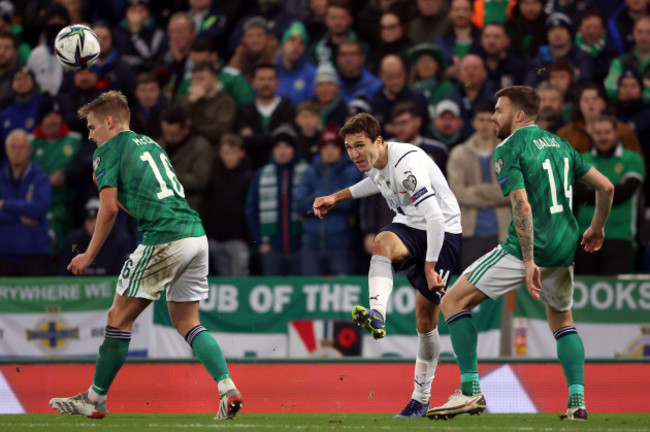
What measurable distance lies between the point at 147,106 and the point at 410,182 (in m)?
7.80

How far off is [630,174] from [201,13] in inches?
280

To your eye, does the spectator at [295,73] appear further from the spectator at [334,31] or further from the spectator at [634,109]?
the spectator at [634,109]

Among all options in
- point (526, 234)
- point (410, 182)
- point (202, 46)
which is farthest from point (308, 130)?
point (526, 234)

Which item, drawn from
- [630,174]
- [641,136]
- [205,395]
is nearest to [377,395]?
[205,395]

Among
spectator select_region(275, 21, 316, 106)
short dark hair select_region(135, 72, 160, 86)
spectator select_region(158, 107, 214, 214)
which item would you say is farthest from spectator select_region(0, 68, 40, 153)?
spectator select_region(275, 21, 316, 106)

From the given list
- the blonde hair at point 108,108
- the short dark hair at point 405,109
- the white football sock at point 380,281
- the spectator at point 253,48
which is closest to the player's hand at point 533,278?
the white football sock at point 380,281

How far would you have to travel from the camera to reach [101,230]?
25.6 feet

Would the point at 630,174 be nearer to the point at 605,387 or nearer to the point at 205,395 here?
the point at 605,387

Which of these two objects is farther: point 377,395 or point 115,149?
point 377,395

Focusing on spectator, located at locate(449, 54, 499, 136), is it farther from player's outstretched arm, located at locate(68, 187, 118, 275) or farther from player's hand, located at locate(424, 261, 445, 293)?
player's outstretched arm, located at locate(68, 187, 118, 275)

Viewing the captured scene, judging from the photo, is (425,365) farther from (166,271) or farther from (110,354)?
(110,354)

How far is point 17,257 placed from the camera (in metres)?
14.2

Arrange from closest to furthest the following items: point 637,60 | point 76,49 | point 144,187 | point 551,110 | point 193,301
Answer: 1. point 144,187
2. point 193,301
3. point 76,49
4. point 551,110
5. point 637,60

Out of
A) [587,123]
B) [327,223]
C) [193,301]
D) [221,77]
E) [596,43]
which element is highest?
[596,43]
